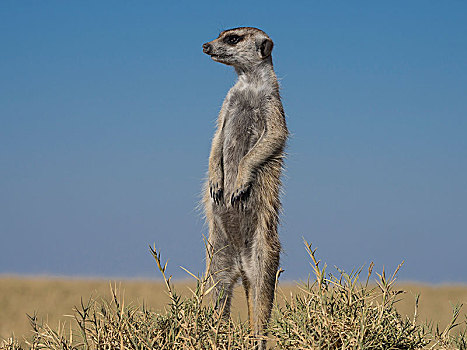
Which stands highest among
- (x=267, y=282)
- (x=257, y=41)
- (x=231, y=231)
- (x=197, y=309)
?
(x=257, y=41)

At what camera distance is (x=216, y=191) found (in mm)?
4188

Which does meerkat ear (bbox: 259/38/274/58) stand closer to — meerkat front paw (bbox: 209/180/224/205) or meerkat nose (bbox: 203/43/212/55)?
→ meerkat nose (bbox: 203/43/212/55)

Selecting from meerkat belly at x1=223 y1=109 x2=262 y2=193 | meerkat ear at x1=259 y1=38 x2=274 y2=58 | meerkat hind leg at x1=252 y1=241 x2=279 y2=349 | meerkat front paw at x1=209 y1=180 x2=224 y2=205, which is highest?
meerkat ear at x1=259 y1=38 x2=274 y2=58

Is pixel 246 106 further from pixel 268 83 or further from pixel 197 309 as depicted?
pixel 197 309

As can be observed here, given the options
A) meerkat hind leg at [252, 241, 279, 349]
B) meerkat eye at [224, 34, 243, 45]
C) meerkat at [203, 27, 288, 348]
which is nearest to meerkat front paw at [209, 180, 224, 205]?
meerkat at [203, 27, 288, 348]

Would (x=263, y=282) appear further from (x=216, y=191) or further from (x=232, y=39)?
(x=232, y=39)

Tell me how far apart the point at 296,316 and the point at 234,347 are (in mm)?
321

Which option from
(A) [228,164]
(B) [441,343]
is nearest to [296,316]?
(B) [441,343]

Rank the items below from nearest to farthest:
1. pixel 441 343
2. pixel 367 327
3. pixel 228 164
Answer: pixel 367 327 < pixel 441 343 < pixel 228 164

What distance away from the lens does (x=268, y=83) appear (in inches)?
170

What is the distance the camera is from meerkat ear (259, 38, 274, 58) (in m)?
4.38

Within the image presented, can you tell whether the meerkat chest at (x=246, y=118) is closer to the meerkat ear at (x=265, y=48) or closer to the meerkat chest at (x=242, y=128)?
the meerkat chest at (x=242, y=128)

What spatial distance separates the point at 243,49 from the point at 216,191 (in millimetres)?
1216

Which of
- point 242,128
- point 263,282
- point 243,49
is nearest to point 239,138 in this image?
point 242,128
